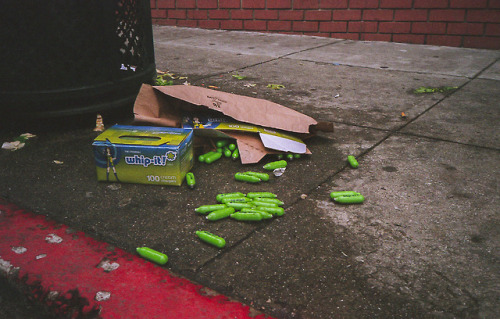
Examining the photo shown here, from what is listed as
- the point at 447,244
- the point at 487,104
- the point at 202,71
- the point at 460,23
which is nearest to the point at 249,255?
the point at 447,244

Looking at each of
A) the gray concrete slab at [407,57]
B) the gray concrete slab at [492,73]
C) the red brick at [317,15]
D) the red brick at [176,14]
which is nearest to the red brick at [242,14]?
the red brick at [317,15]

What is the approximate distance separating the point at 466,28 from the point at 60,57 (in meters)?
5.50

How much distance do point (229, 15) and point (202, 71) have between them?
3.41 meters

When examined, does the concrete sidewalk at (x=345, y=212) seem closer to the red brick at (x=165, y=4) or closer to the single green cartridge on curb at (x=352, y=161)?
the single green cartridge on curb at (x=352, y=161)

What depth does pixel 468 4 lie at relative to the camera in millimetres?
5898

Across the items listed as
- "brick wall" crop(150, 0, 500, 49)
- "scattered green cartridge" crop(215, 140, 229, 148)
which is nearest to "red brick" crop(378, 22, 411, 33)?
"brick wall" crop(150, 0, 500, 49)

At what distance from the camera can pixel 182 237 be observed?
1.94m

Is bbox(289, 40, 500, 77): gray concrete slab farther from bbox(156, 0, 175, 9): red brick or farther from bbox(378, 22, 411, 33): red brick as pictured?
bbox(156, 0, 175, 9): red brick

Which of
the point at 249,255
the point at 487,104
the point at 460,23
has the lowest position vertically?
the point at 249,255

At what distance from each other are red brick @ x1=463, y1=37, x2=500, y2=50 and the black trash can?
5011 mm

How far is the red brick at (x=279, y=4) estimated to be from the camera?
730 centimetres

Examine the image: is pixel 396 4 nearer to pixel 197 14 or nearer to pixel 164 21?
pixel 197 14

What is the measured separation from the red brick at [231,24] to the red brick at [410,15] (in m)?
2.86

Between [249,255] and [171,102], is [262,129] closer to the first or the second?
[171,102]
